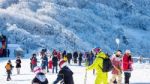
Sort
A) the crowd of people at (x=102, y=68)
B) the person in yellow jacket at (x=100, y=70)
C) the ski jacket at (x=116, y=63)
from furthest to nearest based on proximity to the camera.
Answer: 1. the ski jacket at (x=116, y=63)
2. the person in yellow jacket at (x=100, y=70)
3. the crowd of people at (x=102, y=68)

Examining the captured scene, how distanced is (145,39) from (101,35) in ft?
30.8

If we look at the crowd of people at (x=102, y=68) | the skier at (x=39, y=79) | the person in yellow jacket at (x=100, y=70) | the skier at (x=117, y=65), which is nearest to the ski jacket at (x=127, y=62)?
the crowd of people at (x=102, y=68)

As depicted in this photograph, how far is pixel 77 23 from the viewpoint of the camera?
89.0 m

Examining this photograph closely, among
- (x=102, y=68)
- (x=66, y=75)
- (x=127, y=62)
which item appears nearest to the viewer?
(x=66, y=75)

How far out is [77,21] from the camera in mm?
89625

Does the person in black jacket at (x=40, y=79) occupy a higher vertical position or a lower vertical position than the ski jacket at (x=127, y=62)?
higher

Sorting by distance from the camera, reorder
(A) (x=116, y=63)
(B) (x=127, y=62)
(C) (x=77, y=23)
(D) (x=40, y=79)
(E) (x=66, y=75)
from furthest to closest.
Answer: (C) (x=77, y=23) → (B) (x=127, y=62) → (A) (x=116, y=63) → (E) (x=66, y=75) → (D) (x=40, y=79)

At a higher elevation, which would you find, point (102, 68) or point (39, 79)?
point (39, 79)

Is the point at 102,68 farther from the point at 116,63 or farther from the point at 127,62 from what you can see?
the point at 127,62

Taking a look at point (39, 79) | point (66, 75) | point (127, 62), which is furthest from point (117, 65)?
point (39, 79)

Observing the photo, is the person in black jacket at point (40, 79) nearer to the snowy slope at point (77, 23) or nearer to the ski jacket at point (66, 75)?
the ski jacket at point (66, 75)

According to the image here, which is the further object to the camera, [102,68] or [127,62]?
[127,62]

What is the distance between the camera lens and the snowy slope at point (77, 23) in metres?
77.2

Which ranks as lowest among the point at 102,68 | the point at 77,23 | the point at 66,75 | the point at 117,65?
the point at 117,65
